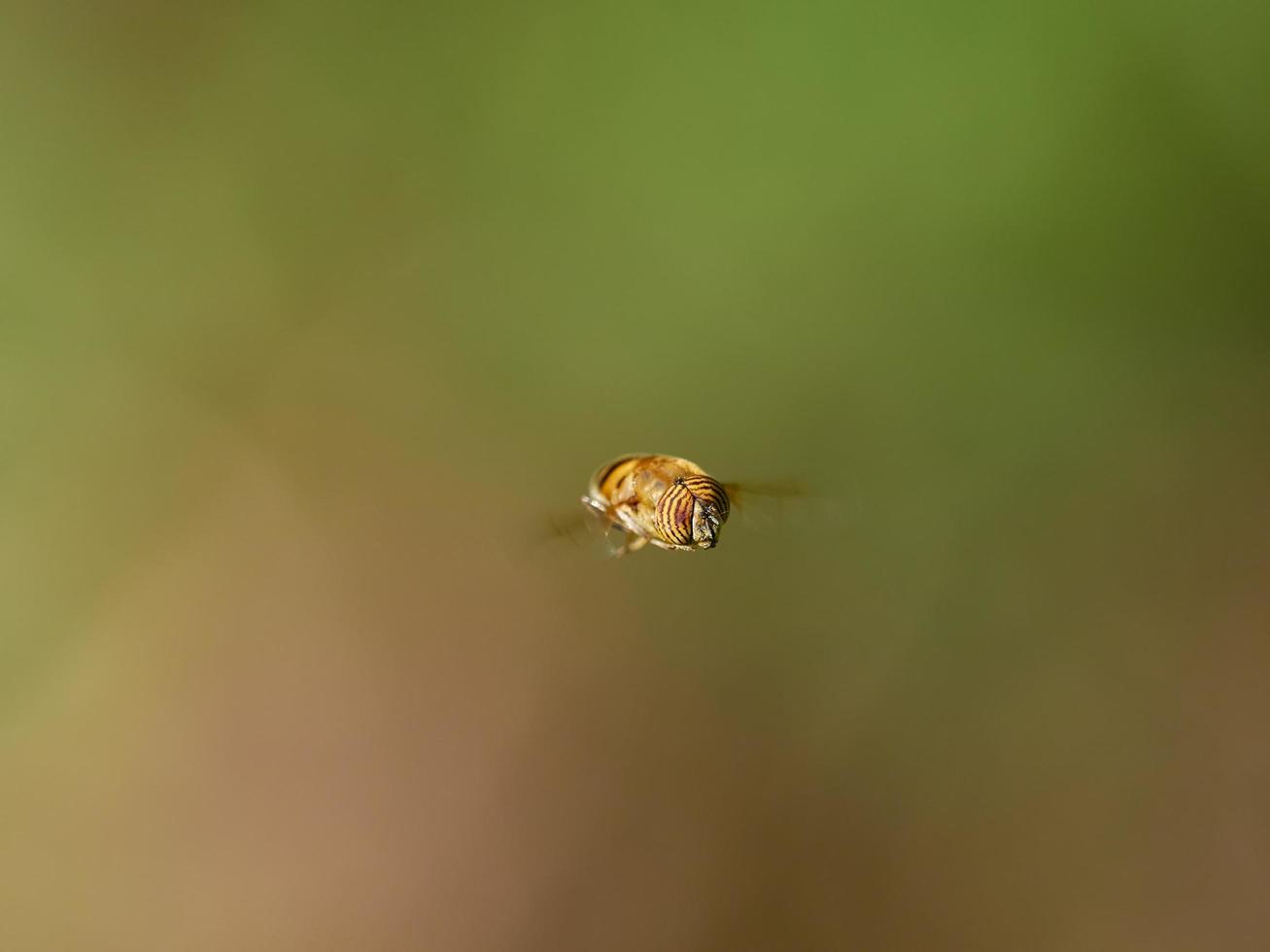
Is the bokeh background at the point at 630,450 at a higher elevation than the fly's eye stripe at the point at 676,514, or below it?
higher

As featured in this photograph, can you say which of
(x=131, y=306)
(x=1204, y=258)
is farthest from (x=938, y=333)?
(x=131, y=306)

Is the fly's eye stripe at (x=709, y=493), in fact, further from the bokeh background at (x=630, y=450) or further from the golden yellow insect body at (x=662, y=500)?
the bokeh background at (x=630, y=450)

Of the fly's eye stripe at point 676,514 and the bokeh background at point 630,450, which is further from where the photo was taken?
the bokeh background at point 630,450

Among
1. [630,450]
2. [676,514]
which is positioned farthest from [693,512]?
[630,450]

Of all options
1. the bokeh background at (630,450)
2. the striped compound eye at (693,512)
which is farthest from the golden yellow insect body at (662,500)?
the bokeh background at (630,450)

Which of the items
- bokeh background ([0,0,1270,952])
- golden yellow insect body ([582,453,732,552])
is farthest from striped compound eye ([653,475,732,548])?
bokeh background ([0,0,1270,952])

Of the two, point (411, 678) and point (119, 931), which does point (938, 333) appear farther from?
point (119, 931)

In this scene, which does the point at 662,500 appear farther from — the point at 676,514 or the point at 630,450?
the point at 630,450

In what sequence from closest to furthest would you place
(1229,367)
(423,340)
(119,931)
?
(119,931)
(1229,367)
(423,340)
